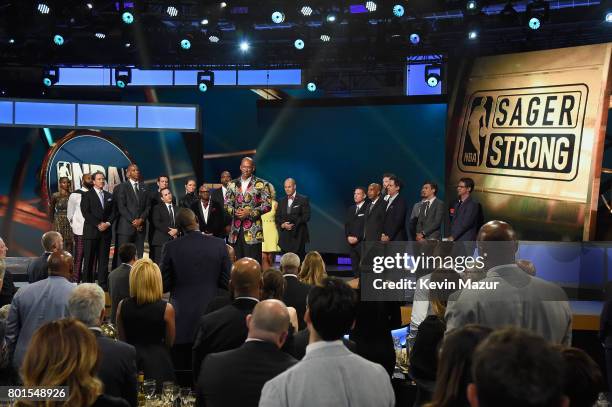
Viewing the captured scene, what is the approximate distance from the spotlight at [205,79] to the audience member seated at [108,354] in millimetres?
9713

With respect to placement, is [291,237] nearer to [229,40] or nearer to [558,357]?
[229,40]

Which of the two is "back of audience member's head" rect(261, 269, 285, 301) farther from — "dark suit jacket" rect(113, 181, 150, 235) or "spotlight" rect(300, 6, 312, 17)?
"spotlight" rect(300, 6, 312, 17)

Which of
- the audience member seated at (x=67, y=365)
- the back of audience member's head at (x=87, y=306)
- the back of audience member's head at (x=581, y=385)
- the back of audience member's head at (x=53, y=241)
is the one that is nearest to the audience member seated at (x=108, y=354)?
the back of audience member's head at (x=87, y=306)

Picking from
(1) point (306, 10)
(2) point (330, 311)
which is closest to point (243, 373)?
(2) point (330, 311)

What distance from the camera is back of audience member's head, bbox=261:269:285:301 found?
4375 millimetres

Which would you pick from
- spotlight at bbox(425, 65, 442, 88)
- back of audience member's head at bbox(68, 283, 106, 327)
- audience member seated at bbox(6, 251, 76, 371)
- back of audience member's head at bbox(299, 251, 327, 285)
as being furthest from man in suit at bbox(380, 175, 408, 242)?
back of audience member's head at bbox(68, 283, 106, 327)

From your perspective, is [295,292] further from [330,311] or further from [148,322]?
[330,311]

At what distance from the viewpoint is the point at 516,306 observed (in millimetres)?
3406

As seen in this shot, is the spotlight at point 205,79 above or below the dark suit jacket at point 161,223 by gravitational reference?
above

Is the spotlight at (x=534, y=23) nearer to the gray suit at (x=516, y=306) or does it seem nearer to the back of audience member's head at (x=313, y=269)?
the back of audience member's head at (x=313, y=269)

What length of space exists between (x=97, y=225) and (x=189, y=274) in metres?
4.66

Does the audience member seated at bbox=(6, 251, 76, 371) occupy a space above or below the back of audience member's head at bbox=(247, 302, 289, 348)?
below

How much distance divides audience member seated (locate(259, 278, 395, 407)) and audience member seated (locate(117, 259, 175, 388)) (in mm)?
1992

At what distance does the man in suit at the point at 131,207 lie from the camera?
961cm
